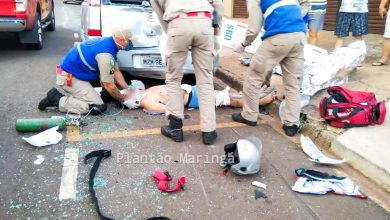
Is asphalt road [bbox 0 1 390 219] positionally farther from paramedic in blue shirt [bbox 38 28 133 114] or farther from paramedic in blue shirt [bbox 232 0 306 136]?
paramedic in blue shirt [bbox 232 0 306 136]

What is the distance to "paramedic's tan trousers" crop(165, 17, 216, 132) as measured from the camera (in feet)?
10.9

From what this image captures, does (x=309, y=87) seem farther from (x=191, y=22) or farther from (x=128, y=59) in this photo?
(x=128, y=59)

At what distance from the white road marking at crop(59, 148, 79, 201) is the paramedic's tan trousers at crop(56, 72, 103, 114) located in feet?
3.15

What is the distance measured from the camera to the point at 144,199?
2.68m

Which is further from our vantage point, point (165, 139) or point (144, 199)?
point (165, 139)

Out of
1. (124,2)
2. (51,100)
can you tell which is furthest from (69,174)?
(124,2)

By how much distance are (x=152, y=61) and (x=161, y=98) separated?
1.96ft

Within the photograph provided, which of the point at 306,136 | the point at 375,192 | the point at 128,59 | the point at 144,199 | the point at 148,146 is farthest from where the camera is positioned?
the point at 128,59

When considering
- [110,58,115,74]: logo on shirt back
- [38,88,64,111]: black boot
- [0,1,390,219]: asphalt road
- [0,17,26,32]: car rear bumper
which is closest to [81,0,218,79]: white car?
[110,58,115,74]: logo on shirt back

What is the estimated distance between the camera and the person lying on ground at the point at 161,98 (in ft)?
14.5

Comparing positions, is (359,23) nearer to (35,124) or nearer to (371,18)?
(371,18)

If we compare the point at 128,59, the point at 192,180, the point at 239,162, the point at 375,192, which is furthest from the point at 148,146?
the point at 375,192

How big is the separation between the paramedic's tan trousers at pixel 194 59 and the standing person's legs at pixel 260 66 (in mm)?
563

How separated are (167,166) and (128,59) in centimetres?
205
